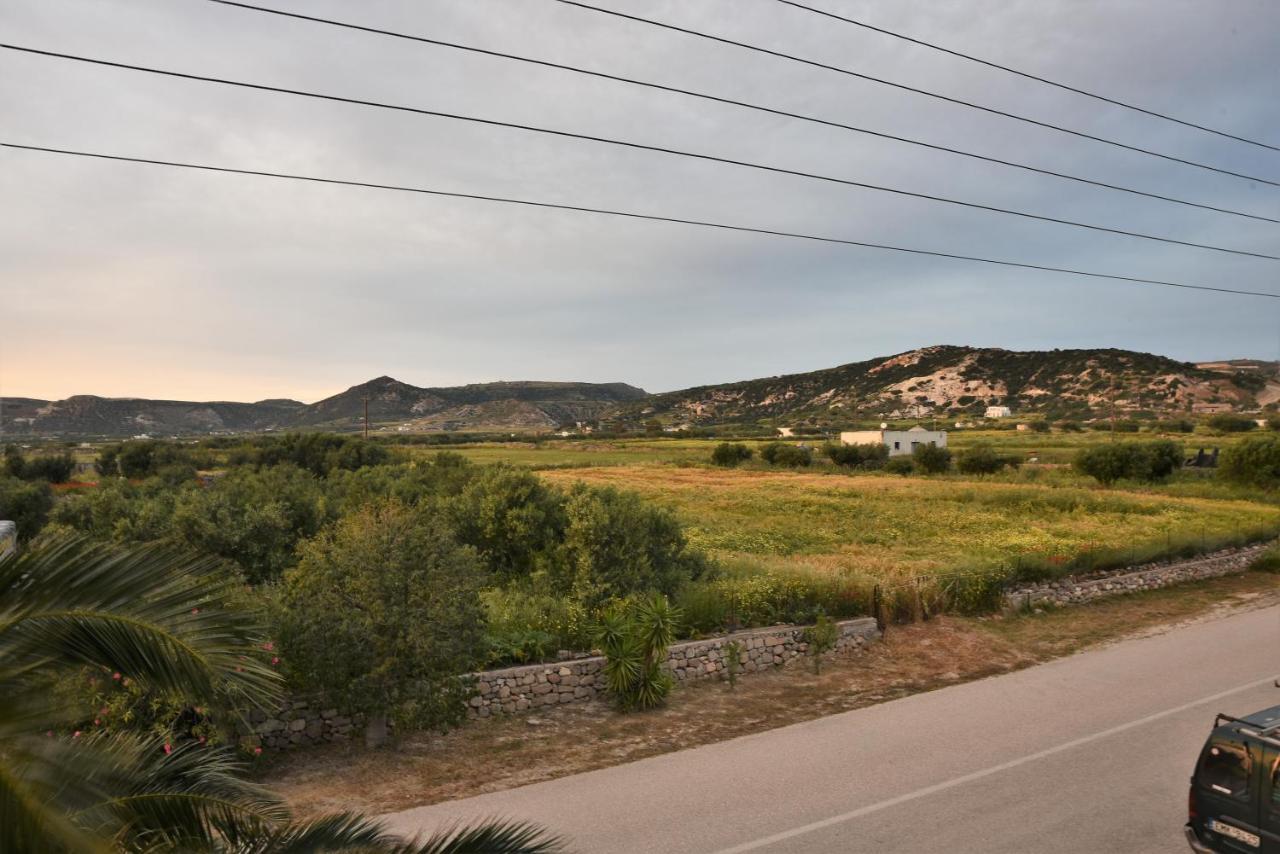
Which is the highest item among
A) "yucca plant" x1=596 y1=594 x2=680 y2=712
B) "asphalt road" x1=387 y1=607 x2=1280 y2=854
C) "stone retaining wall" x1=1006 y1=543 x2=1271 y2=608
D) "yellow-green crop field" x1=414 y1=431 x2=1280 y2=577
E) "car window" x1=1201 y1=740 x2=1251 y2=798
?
Result: "car window" x1=1201 y1=740 x2=1251 y2=798

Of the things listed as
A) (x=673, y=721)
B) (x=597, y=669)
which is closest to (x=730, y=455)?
(x=597, y=669)

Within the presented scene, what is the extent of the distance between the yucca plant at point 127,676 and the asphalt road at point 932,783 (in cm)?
434

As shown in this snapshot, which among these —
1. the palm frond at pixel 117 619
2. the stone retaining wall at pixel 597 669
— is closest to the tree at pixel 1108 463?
the stone retaining wall at pixel 597 669

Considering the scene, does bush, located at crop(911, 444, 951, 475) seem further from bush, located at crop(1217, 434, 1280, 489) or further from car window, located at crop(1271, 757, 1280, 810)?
car window, located at crop(1271, 757, 1280, 810)

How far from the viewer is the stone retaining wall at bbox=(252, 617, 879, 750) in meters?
10.2

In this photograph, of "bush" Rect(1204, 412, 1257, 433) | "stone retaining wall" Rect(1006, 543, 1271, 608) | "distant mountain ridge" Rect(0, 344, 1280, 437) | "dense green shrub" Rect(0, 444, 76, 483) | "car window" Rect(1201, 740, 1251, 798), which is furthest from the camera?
"distant mountain ridge" Rect(0, 344, 1280, 437)

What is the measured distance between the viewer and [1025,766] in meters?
9.32

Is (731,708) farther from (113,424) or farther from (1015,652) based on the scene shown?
(113,424)

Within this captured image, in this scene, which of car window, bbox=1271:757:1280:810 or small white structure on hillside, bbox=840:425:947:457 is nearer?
car window, bbox=1271:757:1280:810

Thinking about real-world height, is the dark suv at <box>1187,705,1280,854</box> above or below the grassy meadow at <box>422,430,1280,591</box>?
above

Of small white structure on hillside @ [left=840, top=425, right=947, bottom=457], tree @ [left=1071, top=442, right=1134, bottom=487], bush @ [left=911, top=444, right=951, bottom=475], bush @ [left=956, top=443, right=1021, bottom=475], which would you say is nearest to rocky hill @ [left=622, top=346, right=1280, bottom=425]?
small white structure on hillside @ [left=840, top=425, right=947, bottom=457]

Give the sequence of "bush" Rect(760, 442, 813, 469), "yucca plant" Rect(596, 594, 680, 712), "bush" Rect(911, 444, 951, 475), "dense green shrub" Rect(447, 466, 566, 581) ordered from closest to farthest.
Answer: "yucca plant" Rect(596, 594, 680, 712), "dense green shrub" Rect(447, 466, 566, 581), "bush" Rect(911, 444, 951, 475), "bush" Rect(760, 442, 813, 469)

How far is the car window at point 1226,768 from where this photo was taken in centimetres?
615

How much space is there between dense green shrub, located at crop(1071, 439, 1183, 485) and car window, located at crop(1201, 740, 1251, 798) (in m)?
53.8
